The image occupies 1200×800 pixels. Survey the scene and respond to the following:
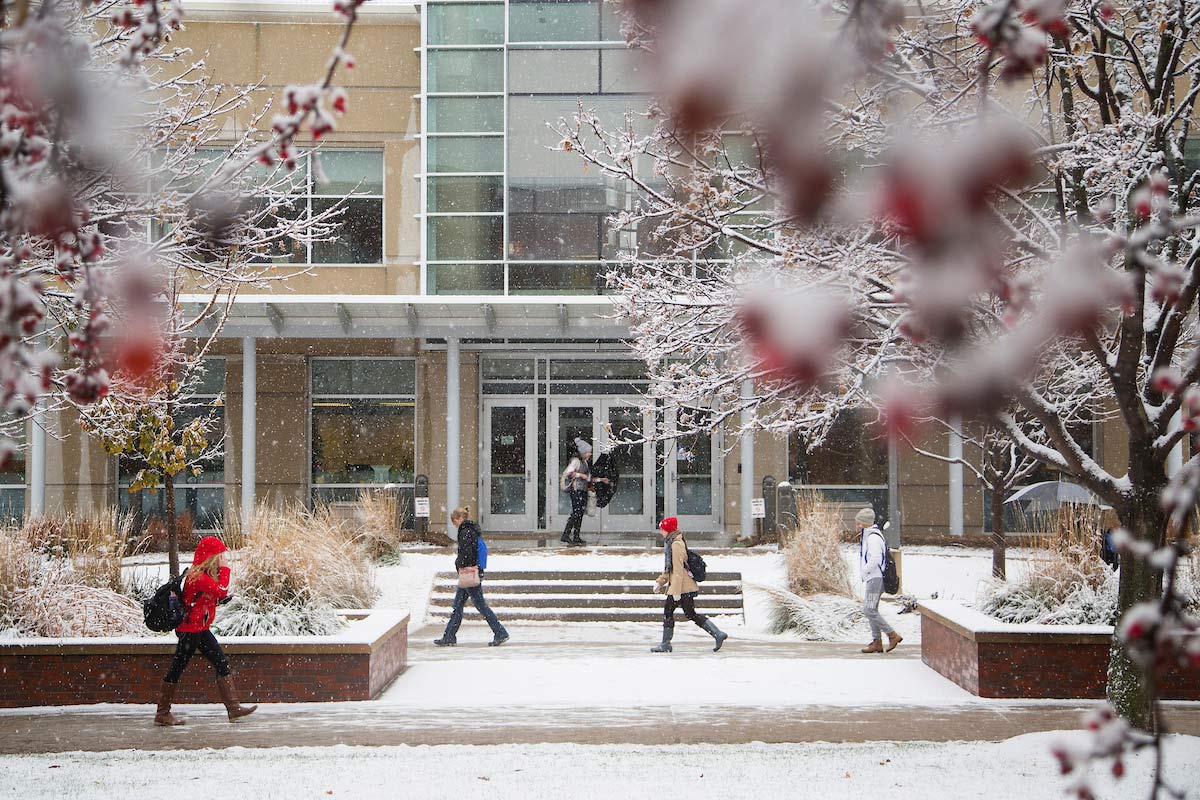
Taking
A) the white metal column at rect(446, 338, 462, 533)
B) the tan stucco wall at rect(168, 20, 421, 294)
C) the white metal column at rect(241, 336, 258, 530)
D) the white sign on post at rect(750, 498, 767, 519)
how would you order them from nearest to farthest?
the white sign on post at rect(750, 498, 767, 519), the white metal column at rect(446, 338, 462, 533), the white metal column at rect(241, 336, 258, 530), the tan stucco wall at rect(168, 20, 421, 294)

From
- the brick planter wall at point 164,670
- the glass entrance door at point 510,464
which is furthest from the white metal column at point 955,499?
the brick planter wall at point 164,670

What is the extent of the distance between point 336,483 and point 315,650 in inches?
574

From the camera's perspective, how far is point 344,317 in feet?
73.0

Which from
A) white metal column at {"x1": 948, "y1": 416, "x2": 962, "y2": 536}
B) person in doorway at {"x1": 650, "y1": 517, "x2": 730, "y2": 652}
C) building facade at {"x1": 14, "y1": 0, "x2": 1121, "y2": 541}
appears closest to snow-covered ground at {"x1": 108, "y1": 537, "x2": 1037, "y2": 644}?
person in doorway at {"x1": 650, "y1": 517, "x2": 730, "y2": 652}

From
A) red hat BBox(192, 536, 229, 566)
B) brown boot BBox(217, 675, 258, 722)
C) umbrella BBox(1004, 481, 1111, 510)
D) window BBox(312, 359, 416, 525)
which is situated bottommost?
brown boot BBox(217, 675, 258, 722)

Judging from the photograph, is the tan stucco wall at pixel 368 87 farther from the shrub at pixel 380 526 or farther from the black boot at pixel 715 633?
the black boot at pixel 715 633

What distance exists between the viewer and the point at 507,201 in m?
22.6

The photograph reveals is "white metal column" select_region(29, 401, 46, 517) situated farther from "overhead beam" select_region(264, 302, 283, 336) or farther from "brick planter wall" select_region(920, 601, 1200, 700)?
"brick planter wall" select_region(920, 601, 1200, 700)

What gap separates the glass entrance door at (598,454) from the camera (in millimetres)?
23781

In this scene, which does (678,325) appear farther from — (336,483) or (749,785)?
(336,483)

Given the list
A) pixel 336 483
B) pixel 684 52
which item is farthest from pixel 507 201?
pixel 684 52

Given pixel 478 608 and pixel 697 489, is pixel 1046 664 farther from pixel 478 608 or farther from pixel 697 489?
pixel 697 489

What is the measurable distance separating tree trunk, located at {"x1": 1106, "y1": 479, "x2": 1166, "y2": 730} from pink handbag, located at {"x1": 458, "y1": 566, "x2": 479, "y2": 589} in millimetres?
7494

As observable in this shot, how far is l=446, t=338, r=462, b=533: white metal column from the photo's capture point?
2238 centimetres
